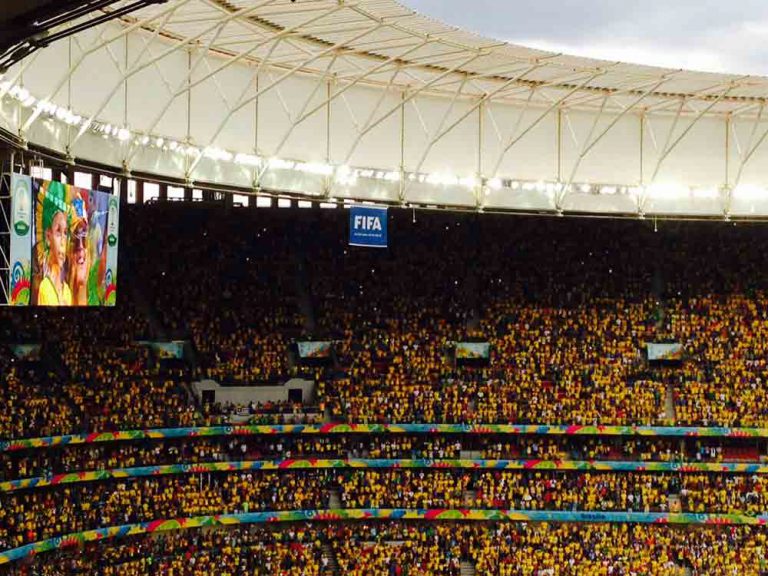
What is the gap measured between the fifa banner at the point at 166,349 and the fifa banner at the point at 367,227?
10588 millimetres

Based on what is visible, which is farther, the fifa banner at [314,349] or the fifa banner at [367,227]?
the fifa banner at [314,349]

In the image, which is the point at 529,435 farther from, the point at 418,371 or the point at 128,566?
the point at 128,566

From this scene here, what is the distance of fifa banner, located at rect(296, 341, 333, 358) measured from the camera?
148 feet

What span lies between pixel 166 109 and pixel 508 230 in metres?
20.1

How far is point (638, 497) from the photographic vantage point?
42.0m

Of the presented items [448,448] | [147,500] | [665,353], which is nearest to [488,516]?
[448,448]

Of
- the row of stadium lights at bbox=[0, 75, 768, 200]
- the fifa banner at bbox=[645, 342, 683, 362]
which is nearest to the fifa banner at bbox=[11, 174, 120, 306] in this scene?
the row of stadium lights at bbox=[0, 75, 768, 200]

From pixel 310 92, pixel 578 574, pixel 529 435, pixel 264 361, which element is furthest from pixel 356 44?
pixel 578 574

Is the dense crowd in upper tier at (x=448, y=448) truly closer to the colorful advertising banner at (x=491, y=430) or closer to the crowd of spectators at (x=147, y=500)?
the colorful advertising banner at (x=491, y=430)

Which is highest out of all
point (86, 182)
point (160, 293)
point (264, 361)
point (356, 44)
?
point (356, 44)

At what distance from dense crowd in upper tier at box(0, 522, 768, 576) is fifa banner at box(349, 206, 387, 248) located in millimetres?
11434

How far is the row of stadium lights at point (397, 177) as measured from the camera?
34188mm

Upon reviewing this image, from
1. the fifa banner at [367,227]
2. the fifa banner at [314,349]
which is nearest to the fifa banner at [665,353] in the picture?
the fifa banner at [314,349]

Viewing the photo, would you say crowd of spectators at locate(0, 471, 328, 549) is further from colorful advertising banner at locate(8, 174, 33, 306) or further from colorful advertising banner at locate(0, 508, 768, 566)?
colorful advertising banner at locate(8, 174, 33, 306)
